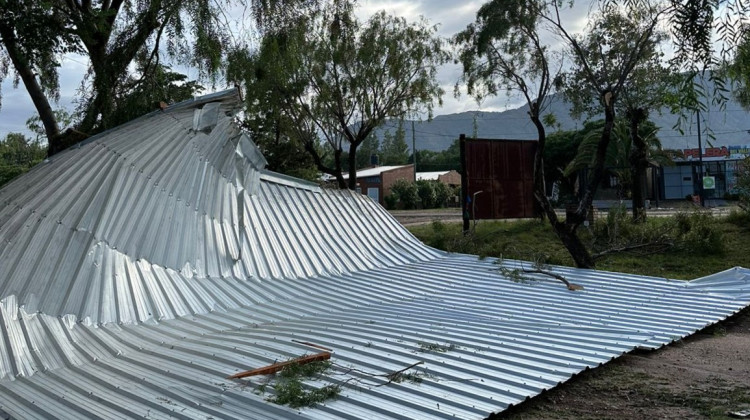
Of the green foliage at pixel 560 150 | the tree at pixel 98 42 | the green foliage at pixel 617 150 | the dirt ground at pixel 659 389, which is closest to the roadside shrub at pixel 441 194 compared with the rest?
the green foliage at pixel 560 150

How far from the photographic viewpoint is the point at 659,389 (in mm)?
4941

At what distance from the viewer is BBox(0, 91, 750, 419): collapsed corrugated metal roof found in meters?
4.43

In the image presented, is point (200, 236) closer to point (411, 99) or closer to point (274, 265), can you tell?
point (274, 265)

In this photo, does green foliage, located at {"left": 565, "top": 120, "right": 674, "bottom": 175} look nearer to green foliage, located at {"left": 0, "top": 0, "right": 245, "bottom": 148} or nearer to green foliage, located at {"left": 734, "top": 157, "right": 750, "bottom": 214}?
green foliage, located at {"left": 734, "top": 157, "right": 750, "bottom": 214}

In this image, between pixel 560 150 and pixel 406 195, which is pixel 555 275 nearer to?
pixel 560 150

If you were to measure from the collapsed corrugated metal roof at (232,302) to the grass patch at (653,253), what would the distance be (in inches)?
116

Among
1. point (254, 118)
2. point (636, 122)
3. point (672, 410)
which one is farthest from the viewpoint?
point (254, 118)

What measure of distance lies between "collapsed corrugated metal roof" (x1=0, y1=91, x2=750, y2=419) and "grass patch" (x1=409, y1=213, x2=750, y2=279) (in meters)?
2.94

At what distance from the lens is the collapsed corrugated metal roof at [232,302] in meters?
4.43

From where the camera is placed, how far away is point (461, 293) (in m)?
8.28

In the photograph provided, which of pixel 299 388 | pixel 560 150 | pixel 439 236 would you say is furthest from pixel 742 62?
pixel 560 150

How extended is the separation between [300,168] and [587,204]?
1334 cm

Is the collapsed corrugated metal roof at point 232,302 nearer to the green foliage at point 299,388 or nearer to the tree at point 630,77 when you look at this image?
the green foliage at point 299,388

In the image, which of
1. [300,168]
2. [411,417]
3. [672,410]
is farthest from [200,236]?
[300,168]
